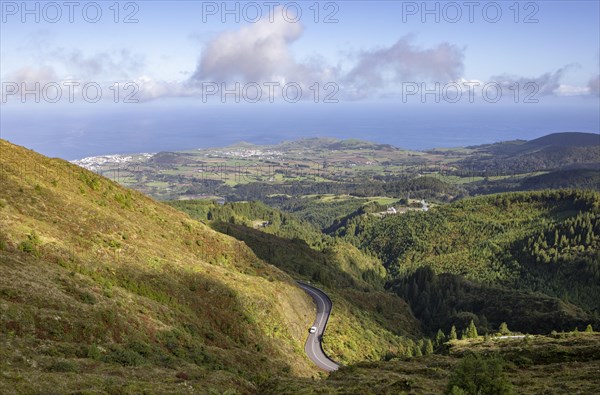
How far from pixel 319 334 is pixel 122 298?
33.0 meters

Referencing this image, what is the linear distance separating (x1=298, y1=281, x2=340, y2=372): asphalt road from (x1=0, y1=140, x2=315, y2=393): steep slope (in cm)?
171

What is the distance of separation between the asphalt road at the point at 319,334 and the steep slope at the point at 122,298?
1.71 m

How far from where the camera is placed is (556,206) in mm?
197750

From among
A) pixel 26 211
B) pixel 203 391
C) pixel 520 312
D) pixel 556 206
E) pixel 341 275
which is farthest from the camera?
pixel 556 206

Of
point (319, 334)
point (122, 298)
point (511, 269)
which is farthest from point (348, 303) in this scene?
point (511, 269)

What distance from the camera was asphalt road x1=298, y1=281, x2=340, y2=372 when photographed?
53541mm

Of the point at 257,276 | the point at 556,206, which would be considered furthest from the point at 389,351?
the point at 556,206

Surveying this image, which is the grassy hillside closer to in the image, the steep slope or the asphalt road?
the asphalt road

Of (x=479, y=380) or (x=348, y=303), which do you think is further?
(x=348, y=303)

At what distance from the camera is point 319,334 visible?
62562 mm

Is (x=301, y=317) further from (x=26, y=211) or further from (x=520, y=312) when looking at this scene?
(x=520, y=312)

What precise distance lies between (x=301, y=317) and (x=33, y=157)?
154ft

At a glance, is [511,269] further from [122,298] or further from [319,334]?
[122,298]

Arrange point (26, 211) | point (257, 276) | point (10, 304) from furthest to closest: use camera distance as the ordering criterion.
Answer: point (257, 276), point (26, 211), point (10, 304)
